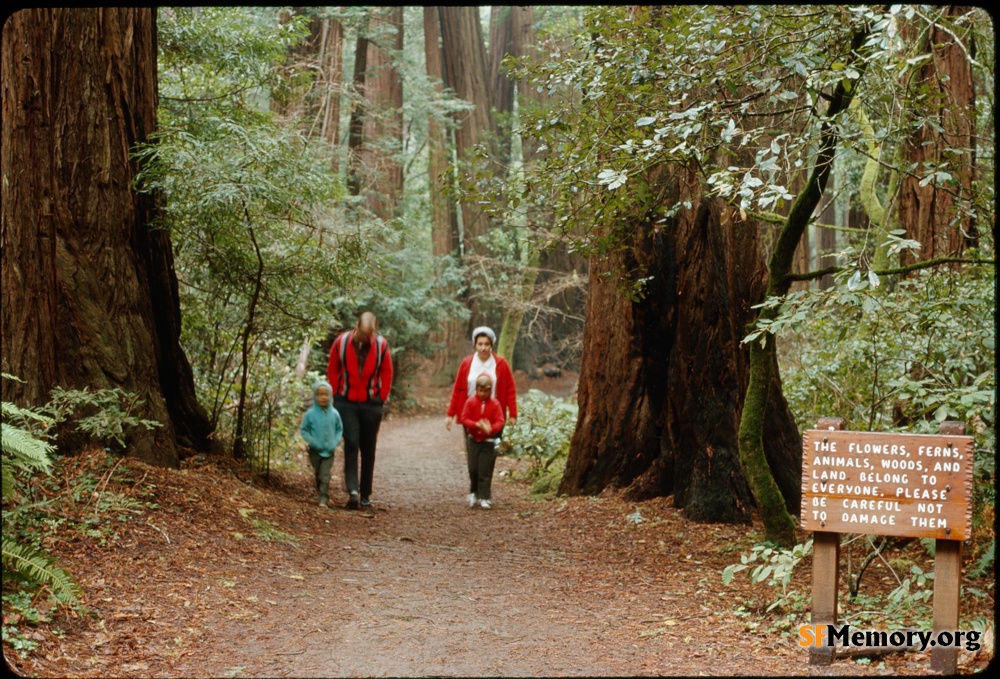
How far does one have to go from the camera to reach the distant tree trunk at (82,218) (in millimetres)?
7008

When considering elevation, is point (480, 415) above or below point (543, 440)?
above

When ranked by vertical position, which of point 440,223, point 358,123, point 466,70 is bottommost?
point 440,223

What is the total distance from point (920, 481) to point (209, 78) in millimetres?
9561

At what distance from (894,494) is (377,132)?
24.2 metres

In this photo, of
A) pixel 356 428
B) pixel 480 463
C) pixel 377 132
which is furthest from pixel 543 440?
pixel 377 132

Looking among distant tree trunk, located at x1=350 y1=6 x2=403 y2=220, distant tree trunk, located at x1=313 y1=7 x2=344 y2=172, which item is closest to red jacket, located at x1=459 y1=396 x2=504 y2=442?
distant tree trunk, located at x1=350 y1=6 x2=403 y2=220

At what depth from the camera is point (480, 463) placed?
10.6 meters

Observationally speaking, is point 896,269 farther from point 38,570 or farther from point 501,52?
point 501,52

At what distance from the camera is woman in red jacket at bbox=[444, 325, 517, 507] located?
10.4 m

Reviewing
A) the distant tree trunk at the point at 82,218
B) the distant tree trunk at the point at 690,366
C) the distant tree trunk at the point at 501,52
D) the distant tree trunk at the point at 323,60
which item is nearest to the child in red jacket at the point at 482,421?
the distant tree trunk at the point at 690,366

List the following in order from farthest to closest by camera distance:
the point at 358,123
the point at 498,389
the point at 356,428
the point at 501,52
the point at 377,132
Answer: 1. the point at 501,52
2. the point at 377,132
3. the point at 358,123
4. the point at 498,389
5. the point at 356,428

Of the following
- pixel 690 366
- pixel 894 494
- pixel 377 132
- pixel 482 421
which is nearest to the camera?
pixel 894 494

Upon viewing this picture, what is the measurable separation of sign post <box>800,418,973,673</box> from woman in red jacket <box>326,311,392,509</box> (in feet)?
18.6

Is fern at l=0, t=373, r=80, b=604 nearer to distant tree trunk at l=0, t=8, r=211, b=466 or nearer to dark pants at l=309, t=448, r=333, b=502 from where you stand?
distant tree trunk at l=0, t=8, r=211, b=466
